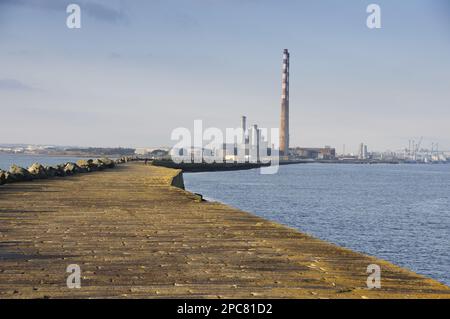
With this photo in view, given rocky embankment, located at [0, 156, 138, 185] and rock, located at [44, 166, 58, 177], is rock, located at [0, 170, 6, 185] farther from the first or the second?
rock, located at [44, 166, 58, 177]

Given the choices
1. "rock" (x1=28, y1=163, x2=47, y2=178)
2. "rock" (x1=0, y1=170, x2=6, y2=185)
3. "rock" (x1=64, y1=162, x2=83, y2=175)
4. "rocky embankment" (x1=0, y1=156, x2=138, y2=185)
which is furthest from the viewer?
"rock" (x1=64, y1=162, x2=83, y2=175)

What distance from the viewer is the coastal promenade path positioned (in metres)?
6.02

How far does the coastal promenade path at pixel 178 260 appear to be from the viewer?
6.02 m

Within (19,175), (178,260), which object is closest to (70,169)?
(19,175)

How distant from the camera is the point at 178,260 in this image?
7812 mm

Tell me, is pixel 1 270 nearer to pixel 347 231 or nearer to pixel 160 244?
pixel 160 244

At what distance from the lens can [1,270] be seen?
698 cm

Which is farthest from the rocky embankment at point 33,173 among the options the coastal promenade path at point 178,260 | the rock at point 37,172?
the coastal promenade path at point 178,260

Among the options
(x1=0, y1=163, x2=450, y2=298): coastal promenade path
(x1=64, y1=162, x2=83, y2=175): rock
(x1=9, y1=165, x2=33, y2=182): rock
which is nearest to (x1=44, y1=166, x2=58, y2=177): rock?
(x1=64, y1=162, x2=83, y2=175): rock

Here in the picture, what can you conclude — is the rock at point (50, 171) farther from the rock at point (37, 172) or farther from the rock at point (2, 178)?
the rock at point (2, 178)

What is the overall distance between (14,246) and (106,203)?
319 inches

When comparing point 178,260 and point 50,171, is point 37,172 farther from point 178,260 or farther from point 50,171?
point 178,260

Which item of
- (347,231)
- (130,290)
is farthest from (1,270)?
(347,231)
